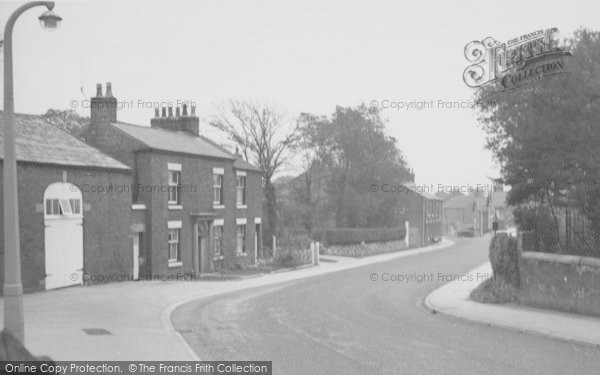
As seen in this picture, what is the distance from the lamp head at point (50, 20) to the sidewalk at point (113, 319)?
19.8 feet

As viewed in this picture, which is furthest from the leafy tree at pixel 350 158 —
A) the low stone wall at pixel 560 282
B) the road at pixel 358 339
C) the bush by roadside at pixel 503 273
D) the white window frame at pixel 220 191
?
the low stone wall at pixel 560 282

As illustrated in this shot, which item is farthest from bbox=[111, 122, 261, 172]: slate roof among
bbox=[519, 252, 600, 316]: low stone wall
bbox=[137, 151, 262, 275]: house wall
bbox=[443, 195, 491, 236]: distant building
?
bbox=[443, 195, 491, 236]: distant building

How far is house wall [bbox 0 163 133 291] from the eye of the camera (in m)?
23.2

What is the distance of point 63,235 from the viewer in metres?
24.8

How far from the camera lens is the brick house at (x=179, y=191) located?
3114 centimetres

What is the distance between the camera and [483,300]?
74.3 feet

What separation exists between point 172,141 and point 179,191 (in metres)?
3.27

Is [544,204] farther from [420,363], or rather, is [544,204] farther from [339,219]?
[339,219]

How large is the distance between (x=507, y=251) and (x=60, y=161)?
16.3 m

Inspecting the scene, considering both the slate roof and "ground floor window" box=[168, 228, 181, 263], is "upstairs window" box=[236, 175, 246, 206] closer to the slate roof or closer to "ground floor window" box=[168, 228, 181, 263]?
the slate roof

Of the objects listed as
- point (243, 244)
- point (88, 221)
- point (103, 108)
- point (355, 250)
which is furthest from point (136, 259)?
point (355, 250)

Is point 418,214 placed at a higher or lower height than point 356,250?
higher

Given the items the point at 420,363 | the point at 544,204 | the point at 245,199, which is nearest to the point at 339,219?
the point at 245,199

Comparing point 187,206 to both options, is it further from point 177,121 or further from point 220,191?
point 177,121
